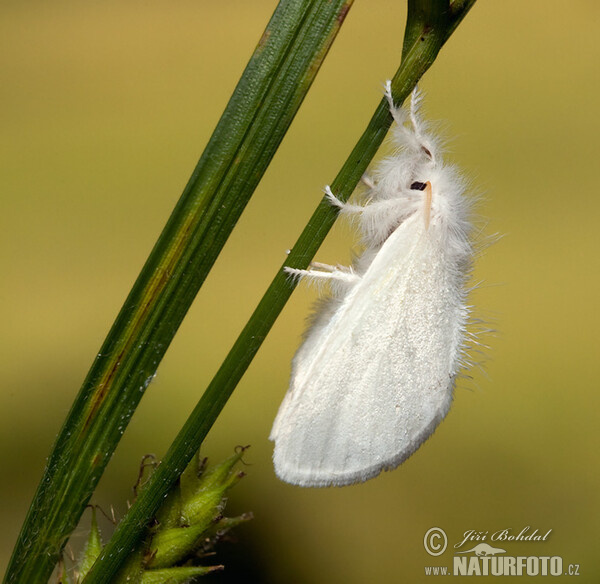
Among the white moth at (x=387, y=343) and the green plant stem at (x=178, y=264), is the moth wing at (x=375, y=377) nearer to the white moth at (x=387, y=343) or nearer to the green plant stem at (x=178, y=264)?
the white moth at (x=387, y=343)

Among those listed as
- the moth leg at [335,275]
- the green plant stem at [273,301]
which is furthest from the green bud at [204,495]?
the moth leg at [335,275]

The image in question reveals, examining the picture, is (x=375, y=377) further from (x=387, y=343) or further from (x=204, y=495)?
(x=204, y=495)

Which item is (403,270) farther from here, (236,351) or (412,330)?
(236,351)

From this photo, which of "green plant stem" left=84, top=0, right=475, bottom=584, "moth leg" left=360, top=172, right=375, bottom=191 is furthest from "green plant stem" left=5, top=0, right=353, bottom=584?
"moth leg" left=360, top=172, right=375, bottom=191

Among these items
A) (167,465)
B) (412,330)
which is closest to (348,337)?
(412,330)

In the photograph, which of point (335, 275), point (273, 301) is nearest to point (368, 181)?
point (335, 275)
